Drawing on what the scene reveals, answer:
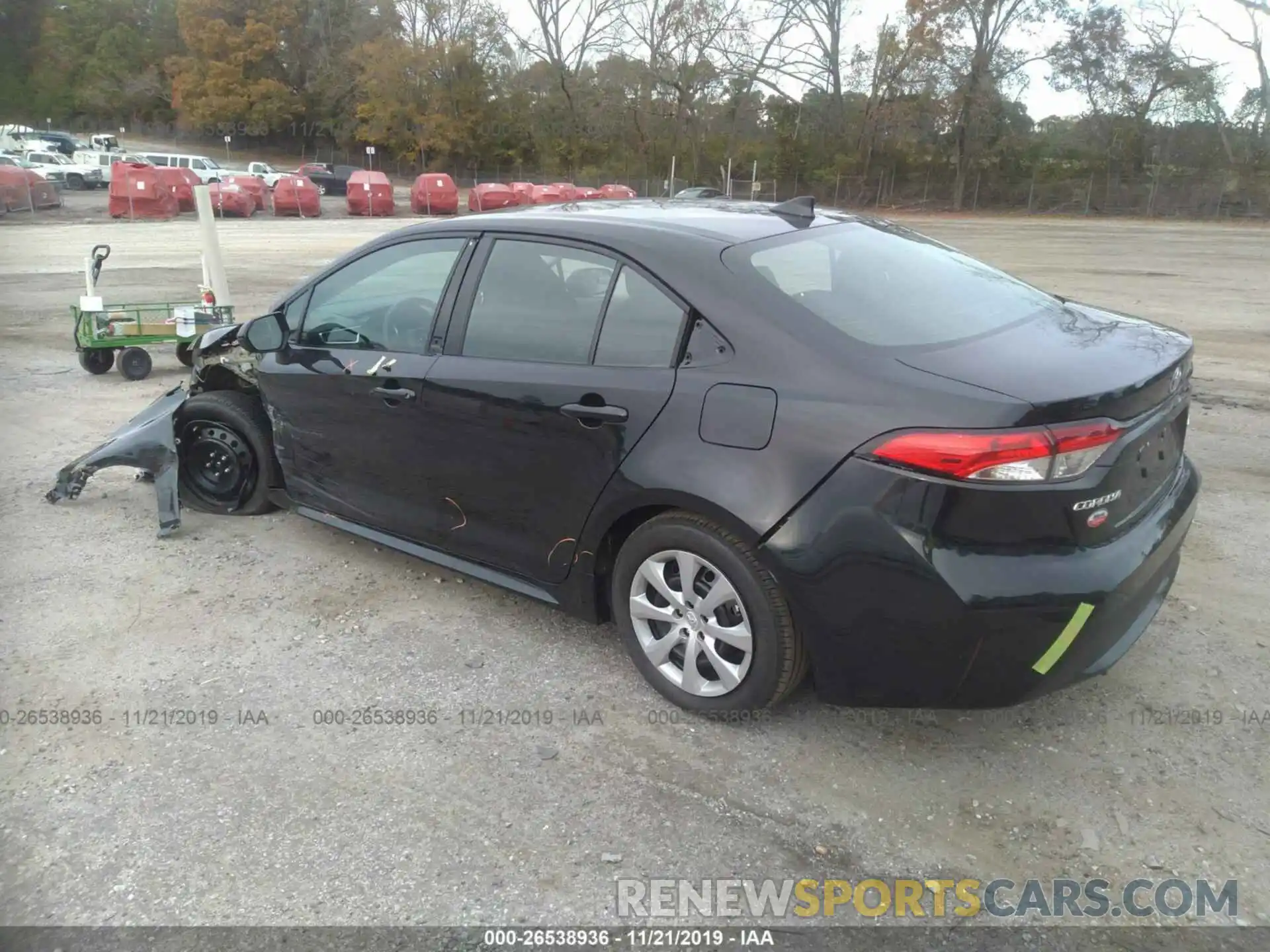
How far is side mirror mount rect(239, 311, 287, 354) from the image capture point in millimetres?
4352

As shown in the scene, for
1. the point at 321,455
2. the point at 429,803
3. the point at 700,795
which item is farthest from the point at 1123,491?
the point at 321,455

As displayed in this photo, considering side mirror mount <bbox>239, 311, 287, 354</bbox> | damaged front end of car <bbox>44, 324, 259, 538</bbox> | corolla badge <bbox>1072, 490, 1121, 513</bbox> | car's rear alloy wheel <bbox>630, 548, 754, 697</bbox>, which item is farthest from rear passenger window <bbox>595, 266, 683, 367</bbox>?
damaged front end of car <bbox>44, 324, 259, 538</bbox>

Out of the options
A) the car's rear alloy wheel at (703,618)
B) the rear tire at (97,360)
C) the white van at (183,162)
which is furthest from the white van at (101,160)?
the car's rear alloy wheel at (703,618)

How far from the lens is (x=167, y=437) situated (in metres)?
4.87

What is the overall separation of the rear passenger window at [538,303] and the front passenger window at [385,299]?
0.81 feet

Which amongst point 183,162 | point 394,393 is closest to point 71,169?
point 183,162

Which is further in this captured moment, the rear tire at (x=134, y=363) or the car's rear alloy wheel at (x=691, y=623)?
the rear tire at (x=134, y=363)

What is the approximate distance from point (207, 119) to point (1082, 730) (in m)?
79.8

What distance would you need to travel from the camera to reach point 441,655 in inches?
145

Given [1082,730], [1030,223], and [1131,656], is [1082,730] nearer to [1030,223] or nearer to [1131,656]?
[1131,656]

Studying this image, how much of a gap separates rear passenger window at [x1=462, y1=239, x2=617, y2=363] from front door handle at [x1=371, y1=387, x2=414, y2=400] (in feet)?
1.03

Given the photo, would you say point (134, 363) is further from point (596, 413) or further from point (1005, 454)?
point (1005, 454)

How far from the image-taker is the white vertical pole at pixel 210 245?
8.48m

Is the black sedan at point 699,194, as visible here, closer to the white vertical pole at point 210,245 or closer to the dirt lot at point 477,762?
the dirt lot at point 477,762
